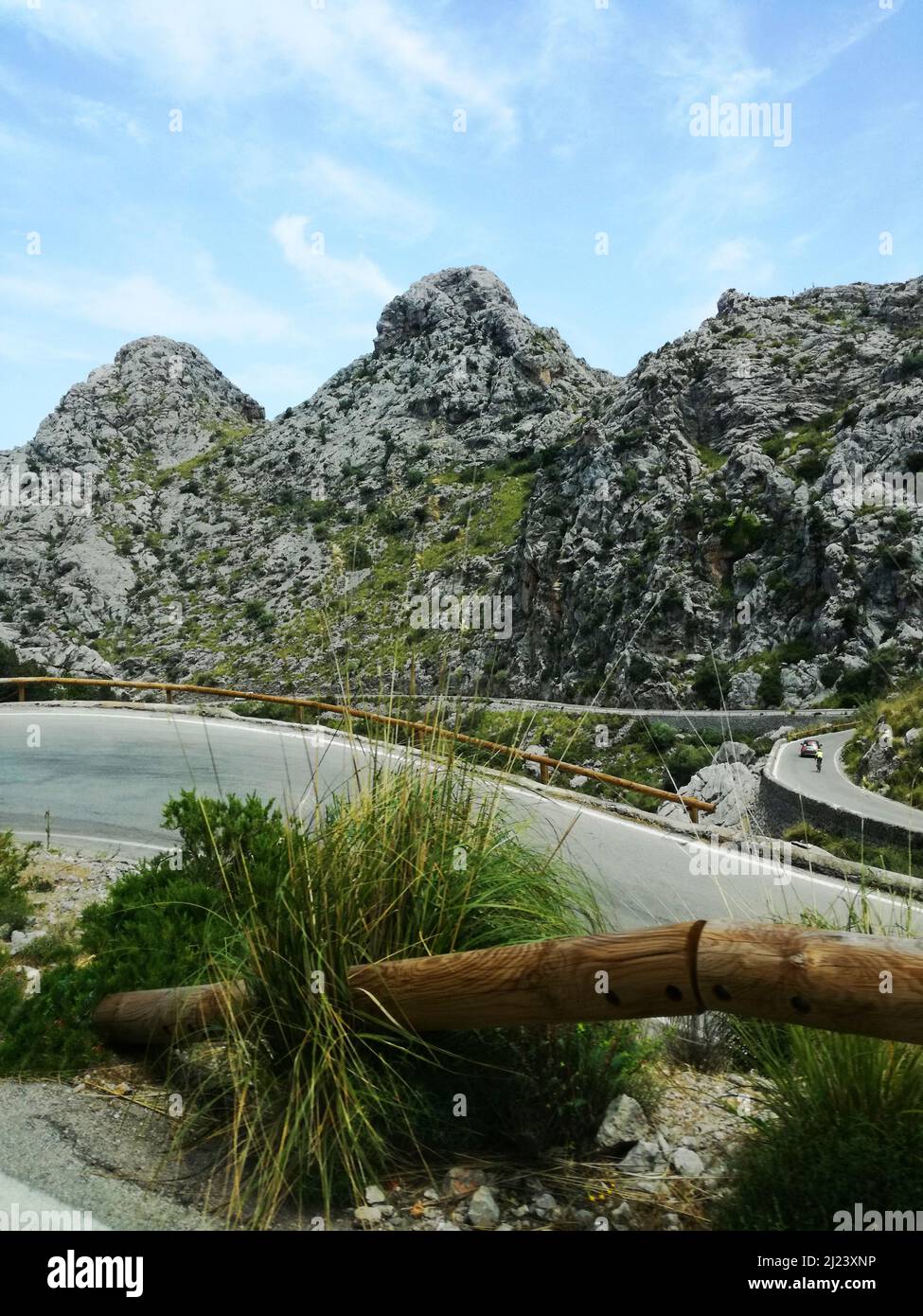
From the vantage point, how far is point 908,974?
2.12m

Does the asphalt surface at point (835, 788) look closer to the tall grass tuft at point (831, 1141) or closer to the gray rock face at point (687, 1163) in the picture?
the gray rock face at point (687, 1163)

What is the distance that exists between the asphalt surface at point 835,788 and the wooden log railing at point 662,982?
1304 cm

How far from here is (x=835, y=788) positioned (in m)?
22.1

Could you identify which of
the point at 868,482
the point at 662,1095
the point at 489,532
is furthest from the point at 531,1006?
the point at 489,532

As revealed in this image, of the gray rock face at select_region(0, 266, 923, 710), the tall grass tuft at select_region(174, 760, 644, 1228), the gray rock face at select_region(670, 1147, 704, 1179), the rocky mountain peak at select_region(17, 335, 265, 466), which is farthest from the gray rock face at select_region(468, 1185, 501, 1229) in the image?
the rocky mountain peak at select_region(17, 335, 265, 466)

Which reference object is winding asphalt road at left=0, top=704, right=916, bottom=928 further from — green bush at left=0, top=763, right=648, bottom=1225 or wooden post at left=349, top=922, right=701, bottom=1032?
wooden post at left=349, top=922, right=701, bottom=1032

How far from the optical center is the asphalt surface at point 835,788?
17.3 meters

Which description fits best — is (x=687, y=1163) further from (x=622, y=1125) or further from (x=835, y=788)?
(x=835, y=788)

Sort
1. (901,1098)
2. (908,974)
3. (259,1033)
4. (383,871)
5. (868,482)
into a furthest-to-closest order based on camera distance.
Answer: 1. (868,482)
2. (383,871)
3. (259,1033)
4. (901,1098)
5. (908,974)

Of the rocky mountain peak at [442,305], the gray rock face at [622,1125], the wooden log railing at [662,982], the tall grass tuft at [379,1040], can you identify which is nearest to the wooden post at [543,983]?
the wooden log railing at [662,982]

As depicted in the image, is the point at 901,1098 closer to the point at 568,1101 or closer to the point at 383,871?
the point at 568,1101

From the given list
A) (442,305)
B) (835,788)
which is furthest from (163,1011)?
(442,305)

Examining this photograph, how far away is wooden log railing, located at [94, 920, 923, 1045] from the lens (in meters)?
2.17
